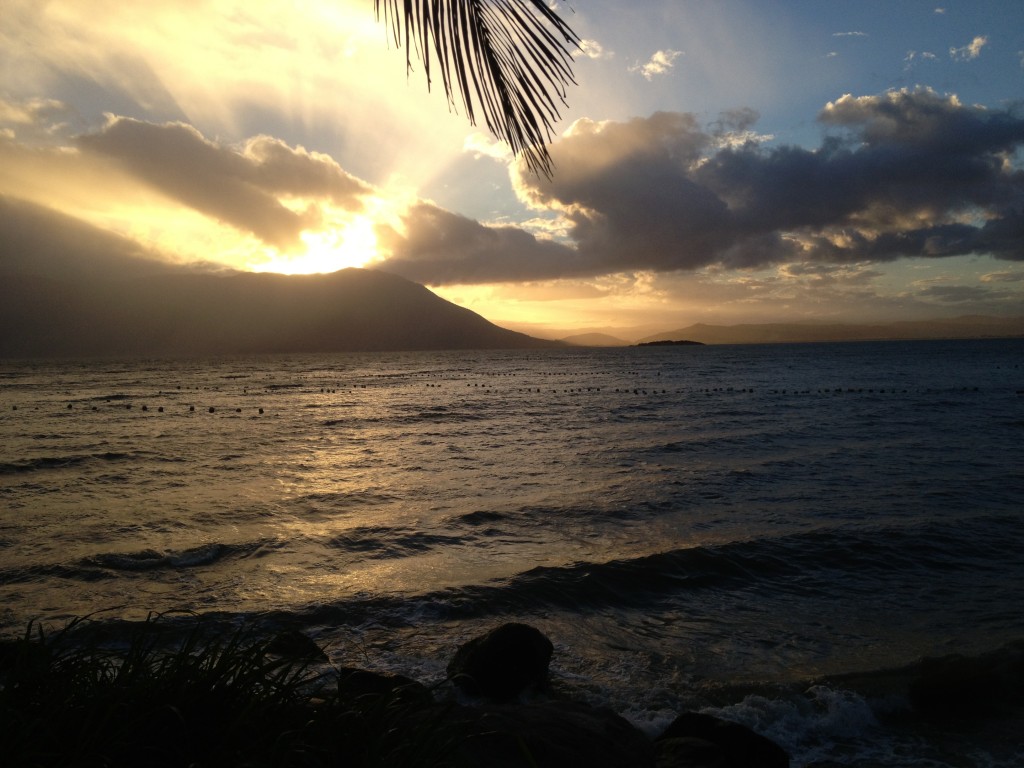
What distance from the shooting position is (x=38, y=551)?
33.9 feet

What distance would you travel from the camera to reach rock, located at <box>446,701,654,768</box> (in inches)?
159

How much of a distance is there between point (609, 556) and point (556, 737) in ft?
19.5

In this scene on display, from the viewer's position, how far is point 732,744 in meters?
4.88

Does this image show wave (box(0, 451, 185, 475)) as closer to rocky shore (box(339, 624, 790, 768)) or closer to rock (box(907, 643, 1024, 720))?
rocky shore (box(339, 624, 790, 768))

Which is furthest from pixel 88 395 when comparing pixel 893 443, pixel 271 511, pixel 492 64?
pixel 492 64

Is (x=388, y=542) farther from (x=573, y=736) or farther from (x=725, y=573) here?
(x=573, y=736)

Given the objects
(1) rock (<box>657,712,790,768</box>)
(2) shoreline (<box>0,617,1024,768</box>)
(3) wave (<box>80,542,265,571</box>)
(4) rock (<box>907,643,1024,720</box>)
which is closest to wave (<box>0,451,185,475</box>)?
(3) wave (<box>80,542,265,571</box>)

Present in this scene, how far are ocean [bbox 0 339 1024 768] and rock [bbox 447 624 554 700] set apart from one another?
15.7 inches

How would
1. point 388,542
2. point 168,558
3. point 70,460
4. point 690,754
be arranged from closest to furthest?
point 690,754
point 168,558
point 388,542
point 70,460

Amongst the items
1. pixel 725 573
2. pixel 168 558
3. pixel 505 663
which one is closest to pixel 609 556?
pixel 725 573

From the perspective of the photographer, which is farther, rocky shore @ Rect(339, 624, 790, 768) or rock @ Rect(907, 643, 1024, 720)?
rock @ Rect(907, 643, 1024, 720)

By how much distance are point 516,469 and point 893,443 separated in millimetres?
14236

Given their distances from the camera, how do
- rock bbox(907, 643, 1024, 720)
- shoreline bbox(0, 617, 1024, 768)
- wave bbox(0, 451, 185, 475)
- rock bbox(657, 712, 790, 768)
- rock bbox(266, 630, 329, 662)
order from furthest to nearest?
1. wave bbox(0, 451, 185, 475)
2. rock bbox(266, 630, 329, 662)
3. rock bbox(907, 643, 1024, 720)
4. rock bbox(657, 712, 790, 768)
5. shoreline bbox(0, 617, 1024, 768)

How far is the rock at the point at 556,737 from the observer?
4.05m
